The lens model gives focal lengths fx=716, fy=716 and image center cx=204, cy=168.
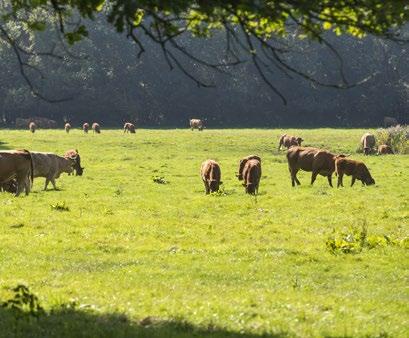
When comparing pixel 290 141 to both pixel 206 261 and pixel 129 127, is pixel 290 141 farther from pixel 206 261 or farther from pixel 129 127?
pixel 206 261

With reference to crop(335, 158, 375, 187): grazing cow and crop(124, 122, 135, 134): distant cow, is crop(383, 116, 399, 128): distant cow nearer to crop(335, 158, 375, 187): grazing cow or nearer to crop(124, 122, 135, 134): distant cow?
crop(124, 122, 135, 134): distant cow

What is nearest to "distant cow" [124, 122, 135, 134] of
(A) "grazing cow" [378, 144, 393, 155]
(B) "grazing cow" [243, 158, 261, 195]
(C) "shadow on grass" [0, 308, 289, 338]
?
(A) "grazing cow" [378, 144, 393, 155]

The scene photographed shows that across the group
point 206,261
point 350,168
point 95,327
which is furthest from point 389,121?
point 95,327

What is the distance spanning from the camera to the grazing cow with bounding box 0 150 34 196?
83.3ft

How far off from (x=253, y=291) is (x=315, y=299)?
3.58 feet

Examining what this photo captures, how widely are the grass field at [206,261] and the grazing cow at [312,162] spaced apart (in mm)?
1969

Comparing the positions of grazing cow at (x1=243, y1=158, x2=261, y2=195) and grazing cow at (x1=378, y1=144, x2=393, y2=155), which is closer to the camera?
grazing cow at (x1=243, y1=158, x2=261, y2=195)

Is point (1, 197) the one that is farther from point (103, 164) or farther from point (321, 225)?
point (103, 164)

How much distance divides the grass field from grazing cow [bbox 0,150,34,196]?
108cm

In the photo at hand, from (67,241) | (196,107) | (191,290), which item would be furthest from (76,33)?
(196,107)

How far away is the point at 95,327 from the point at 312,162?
2386cm

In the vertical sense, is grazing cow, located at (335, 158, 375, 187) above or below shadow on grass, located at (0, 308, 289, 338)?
above

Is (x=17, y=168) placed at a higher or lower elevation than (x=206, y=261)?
higher

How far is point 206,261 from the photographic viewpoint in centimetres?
1430
